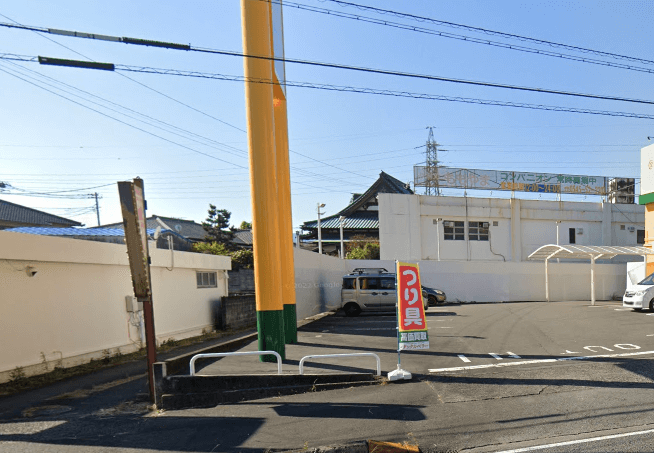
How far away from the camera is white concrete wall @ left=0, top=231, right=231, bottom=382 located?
7.62 m

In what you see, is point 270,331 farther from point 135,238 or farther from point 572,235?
point 572,235

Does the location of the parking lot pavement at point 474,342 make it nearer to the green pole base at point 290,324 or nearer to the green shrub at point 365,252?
the green pole base at point 290,324

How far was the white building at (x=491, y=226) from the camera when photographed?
25.7m

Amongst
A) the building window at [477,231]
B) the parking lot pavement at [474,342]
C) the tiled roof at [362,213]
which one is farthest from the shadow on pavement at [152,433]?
the tiled roof at [362,213]

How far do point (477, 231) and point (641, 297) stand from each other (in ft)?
41.9

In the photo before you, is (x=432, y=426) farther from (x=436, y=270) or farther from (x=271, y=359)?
(x=436, y=270)

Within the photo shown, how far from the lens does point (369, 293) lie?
1733 centimetres

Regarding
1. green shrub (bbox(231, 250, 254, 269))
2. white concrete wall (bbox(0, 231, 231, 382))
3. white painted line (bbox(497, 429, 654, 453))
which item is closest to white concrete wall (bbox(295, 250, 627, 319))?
green shrub (bbox(231, 250, 254, 269))

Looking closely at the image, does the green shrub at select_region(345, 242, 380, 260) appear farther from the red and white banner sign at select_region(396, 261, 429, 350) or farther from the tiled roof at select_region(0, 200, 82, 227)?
the red and white banner sign at select_region(396, 261, 429, 350)

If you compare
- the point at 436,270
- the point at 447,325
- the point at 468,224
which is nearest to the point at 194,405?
the point at 447,325

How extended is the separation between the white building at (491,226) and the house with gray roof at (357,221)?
798 cm

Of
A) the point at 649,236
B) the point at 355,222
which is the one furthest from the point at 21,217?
the point at 649,236

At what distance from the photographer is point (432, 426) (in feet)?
16.5

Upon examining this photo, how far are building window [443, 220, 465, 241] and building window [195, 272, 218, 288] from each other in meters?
16.6
